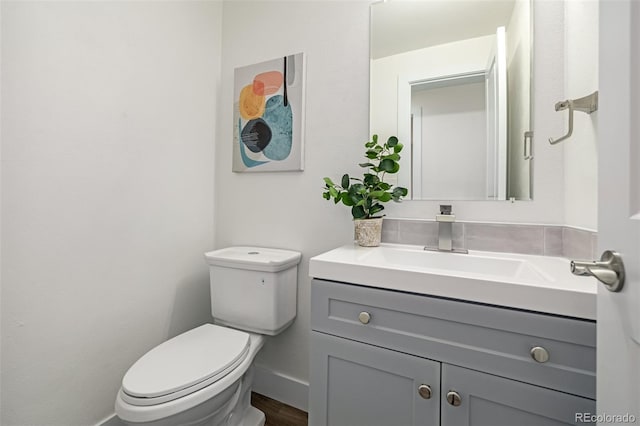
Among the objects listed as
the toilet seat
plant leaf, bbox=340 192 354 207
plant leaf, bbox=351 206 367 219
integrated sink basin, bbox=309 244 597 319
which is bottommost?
the toilet seat

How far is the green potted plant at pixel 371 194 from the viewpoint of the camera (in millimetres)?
1168

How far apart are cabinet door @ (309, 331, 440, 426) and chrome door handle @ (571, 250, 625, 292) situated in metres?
0.46

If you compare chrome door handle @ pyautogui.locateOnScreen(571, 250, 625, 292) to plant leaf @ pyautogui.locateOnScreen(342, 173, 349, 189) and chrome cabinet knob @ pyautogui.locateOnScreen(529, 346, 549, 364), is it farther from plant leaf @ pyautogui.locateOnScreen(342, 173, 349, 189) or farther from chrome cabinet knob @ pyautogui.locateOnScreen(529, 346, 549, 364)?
plant leaf @ pyautogui.locateOnScreen(342, 173, 349, 189)

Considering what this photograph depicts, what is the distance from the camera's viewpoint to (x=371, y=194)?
1165 mm

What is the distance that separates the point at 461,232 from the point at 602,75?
754 millimetres

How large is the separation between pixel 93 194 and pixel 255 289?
0.75 metres

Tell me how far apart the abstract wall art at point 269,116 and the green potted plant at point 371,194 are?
1.16ft

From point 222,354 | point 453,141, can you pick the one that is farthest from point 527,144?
point 222,354

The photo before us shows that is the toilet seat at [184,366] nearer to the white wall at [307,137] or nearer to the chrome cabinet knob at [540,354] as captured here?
the white wall at [307,137]

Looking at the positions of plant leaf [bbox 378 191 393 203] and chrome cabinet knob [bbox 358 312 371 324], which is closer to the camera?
chrome cabinet knob [bbox 358 312 371 324]

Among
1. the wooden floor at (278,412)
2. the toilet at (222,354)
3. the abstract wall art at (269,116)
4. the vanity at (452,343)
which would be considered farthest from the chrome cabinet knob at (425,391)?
the abstract wall art at (269,116)

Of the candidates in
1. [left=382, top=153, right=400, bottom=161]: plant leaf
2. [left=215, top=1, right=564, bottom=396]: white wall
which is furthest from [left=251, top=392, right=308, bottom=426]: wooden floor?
[left=382, top=153, right=400, bottom=161]: plant leaf

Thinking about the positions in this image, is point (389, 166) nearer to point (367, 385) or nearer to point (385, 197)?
point (385, 197)

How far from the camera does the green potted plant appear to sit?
3.83ft
